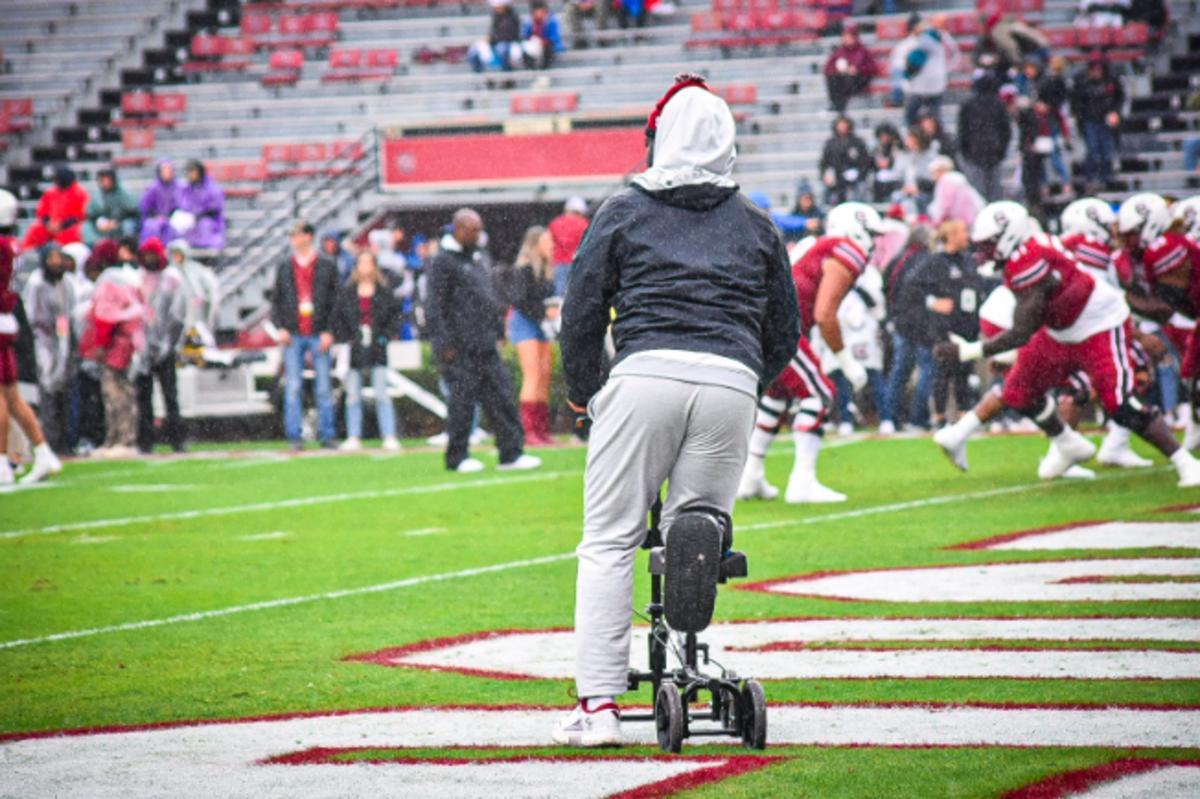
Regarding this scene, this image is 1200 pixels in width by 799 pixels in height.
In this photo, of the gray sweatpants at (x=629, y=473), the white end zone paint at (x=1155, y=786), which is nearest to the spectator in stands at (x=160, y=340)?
the gray sweatpants at (x=629, y=473)

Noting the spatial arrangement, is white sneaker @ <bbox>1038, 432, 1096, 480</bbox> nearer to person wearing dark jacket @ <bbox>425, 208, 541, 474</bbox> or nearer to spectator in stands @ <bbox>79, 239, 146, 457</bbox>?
person wearing dark jacket @ <bbox>425, 208, 541, 474</bbox>

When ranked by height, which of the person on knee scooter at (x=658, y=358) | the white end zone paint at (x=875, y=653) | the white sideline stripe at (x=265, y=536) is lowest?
the white sideline stripe at (x=265, y=536)

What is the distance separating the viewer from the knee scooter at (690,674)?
5.34 meters

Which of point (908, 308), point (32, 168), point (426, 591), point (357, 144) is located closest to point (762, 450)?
point (426, 591)

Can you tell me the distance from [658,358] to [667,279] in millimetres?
219

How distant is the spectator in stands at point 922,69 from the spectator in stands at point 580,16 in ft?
25.0

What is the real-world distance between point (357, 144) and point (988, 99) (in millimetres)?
10565

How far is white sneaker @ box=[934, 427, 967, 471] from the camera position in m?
14.2

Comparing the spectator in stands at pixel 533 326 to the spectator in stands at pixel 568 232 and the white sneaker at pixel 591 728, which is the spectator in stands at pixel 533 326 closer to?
the spectator in stands at pixel 568 232

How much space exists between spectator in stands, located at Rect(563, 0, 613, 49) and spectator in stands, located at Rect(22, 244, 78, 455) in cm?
1249

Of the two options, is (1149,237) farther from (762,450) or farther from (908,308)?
(908,308)

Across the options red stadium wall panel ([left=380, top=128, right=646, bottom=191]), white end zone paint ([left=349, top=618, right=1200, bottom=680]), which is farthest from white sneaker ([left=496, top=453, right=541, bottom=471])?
red stadium wall panel ([left=380, top=128, right=646, bottom=191])

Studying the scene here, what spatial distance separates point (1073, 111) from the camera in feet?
81.4

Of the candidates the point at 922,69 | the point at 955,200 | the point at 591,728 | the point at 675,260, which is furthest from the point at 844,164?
the point at 591,728
